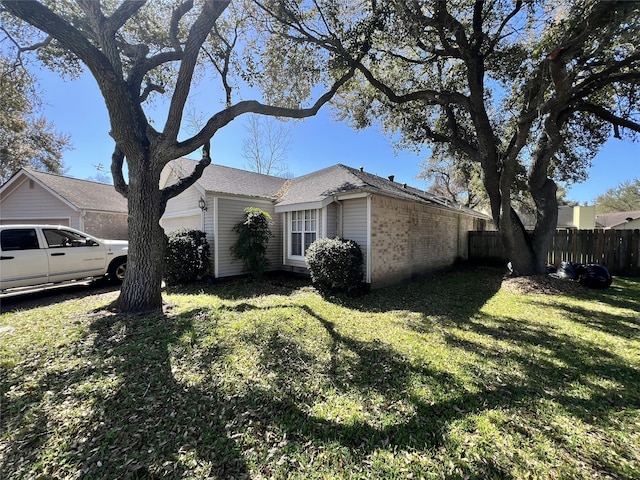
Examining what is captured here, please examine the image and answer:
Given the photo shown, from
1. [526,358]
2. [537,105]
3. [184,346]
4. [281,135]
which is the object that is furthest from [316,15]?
[281,135]

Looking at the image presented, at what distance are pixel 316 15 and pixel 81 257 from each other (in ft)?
33.0

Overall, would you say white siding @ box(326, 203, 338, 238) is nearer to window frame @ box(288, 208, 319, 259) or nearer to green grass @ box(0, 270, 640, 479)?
window frame @ box(288, 208, 319, 259)

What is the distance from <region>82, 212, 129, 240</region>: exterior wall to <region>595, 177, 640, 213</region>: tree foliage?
184ft

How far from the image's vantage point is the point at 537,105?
315 inches

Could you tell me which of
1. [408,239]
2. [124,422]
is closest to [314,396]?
[124,422]

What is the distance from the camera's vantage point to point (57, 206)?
43.7ft

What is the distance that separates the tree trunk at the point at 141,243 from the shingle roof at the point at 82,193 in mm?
10671

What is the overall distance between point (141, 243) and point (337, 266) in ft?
15.4

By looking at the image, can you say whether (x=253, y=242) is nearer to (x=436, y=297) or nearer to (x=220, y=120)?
(x=220, y=120)

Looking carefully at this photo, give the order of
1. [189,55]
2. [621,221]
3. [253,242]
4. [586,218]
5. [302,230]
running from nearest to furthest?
[189,55] → [253,242] → [302,230] → [621,221] → [586,218]

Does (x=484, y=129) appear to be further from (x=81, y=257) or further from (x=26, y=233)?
(x=26, y=233)

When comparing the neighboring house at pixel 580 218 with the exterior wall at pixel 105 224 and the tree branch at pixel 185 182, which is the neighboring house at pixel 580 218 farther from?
the exterior wall at pixel 105 224

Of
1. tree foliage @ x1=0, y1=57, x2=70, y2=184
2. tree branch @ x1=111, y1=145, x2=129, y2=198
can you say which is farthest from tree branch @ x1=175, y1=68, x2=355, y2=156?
tree foliage @ x1=0, y1=57, x2=70, y2=184

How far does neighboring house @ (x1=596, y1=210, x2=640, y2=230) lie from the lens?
26234 mm
